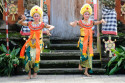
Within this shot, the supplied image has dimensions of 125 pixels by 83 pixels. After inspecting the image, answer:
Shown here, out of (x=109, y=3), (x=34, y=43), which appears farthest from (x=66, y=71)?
(x=109, y=3)

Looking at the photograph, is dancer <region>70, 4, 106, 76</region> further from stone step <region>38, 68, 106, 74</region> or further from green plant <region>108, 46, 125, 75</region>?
green plant <region>108, 46, 125, 75</region>

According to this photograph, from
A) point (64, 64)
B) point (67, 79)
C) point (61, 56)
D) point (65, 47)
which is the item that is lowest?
point (67, 79)

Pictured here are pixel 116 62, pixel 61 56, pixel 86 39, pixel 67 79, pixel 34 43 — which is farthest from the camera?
pixel 61 56

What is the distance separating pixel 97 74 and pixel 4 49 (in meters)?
2.78

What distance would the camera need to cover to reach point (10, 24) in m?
8.69

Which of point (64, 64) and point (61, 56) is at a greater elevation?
point (61, 56)

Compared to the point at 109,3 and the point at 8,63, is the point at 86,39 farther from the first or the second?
the point at 109,3

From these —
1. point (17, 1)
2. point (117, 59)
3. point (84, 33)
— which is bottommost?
point (117, 59)

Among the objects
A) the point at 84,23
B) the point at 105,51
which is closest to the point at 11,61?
the point at 84,23

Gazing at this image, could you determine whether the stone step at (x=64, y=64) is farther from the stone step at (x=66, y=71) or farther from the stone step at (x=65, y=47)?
the stone step at (x=65, y=47)

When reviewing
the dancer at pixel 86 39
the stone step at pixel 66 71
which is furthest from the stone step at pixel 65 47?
the dancer at pixel 86 39

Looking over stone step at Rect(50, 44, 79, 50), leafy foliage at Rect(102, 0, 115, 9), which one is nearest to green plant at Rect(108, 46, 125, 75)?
stone step at Rect(50, 44, 79, 50)

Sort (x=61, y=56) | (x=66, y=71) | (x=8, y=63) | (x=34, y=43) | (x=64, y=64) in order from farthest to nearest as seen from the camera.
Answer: (x=61, y=56) → (x=64, y=64) → (x=66, y=71) → (x=8, y=63) → (x=34, y=43)

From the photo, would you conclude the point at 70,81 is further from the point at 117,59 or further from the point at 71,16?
the point at 71,16
